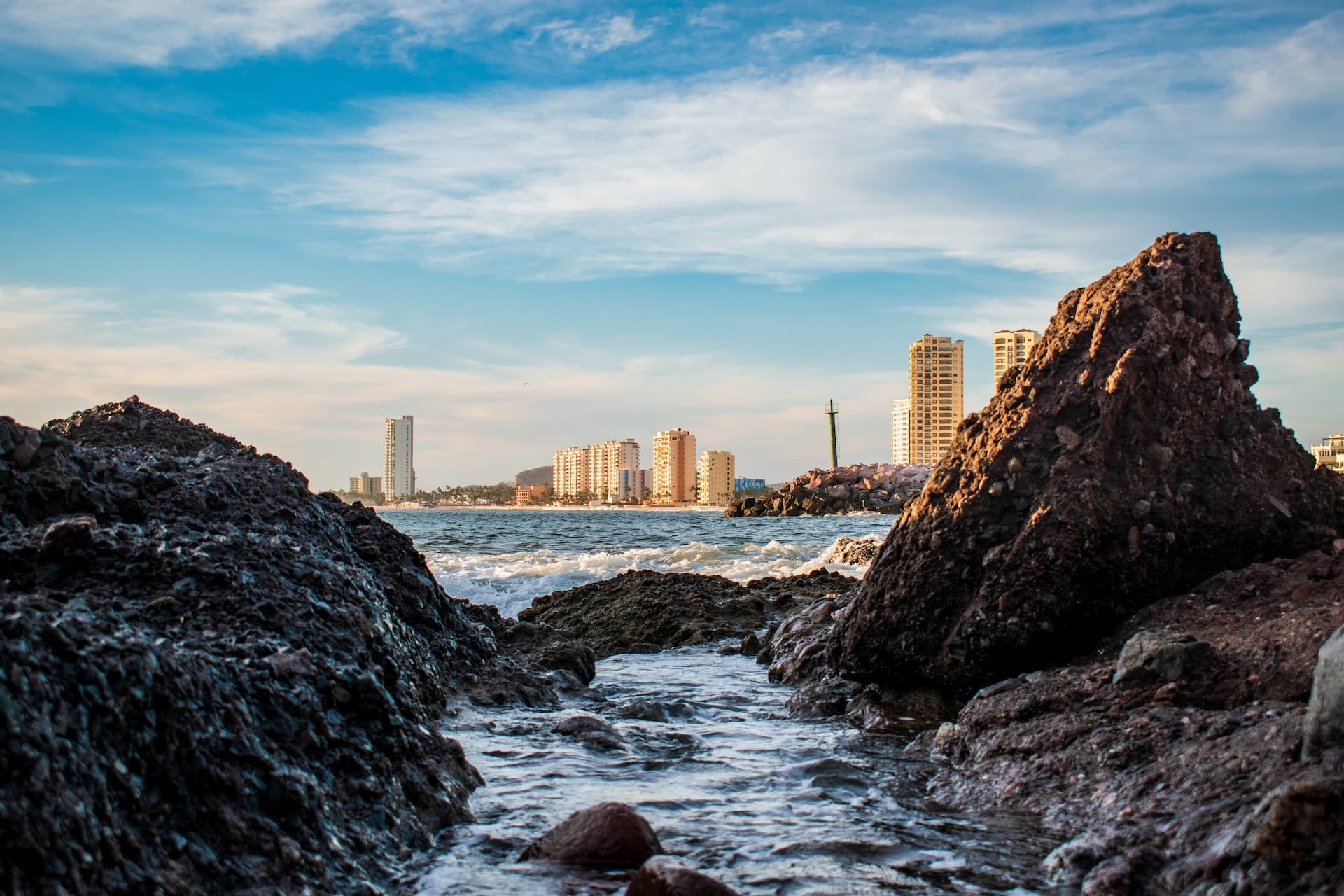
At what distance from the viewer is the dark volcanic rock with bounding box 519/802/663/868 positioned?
3768mm

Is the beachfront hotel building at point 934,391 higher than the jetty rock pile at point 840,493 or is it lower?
higher

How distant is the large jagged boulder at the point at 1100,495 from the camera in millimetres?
5734

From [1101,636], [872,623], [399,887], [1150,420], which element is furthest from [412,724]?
[1150,420]

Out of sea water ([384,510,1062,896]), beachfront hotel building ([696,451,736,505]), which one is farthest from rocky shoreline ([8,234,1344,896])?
beachfront hotel building ([696,451,736,505])

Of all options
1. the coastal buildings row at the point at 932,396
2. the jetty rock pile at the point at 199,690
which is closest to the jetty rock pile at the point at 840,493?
the coastal buildings row at the point at 932,396

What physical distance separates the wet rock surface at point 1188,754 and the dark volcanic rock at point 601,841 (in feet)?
5.07

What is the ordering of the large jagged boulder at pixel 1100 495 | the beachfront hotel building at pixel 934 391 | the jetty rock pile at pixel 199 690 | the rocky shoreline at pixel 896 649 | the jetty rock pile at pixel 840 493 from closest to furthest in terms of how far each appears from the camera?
the jetty rock pile at pixel 199 690 → the rocky shoreline at pixel 896 649 → the large jagged boulder at pixel 1100 495 → the jetty rock pile at pixel 840 493 → the beachfront hotel building at pixel 934 391

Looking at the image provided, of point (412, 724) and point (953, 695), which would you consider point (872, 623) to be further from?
point (412, 724)

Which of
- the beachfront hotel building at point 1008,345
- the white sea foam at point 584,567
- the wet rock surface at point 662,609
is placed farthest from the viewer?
the beachfront hotel building at point 1008,345

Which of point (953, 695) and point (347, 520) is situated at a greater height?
point (347, 520)

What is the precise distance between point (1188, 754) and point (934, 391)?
136123mm

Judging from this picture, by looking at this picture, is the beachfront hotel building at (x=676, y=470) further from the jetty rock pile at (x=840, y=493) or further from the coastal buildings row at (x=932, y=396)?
the jetty rock pile at (x=840, y=493)

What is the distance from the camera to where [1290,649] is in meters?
4.50

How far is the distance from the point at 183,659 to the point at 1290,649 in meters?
4.63
